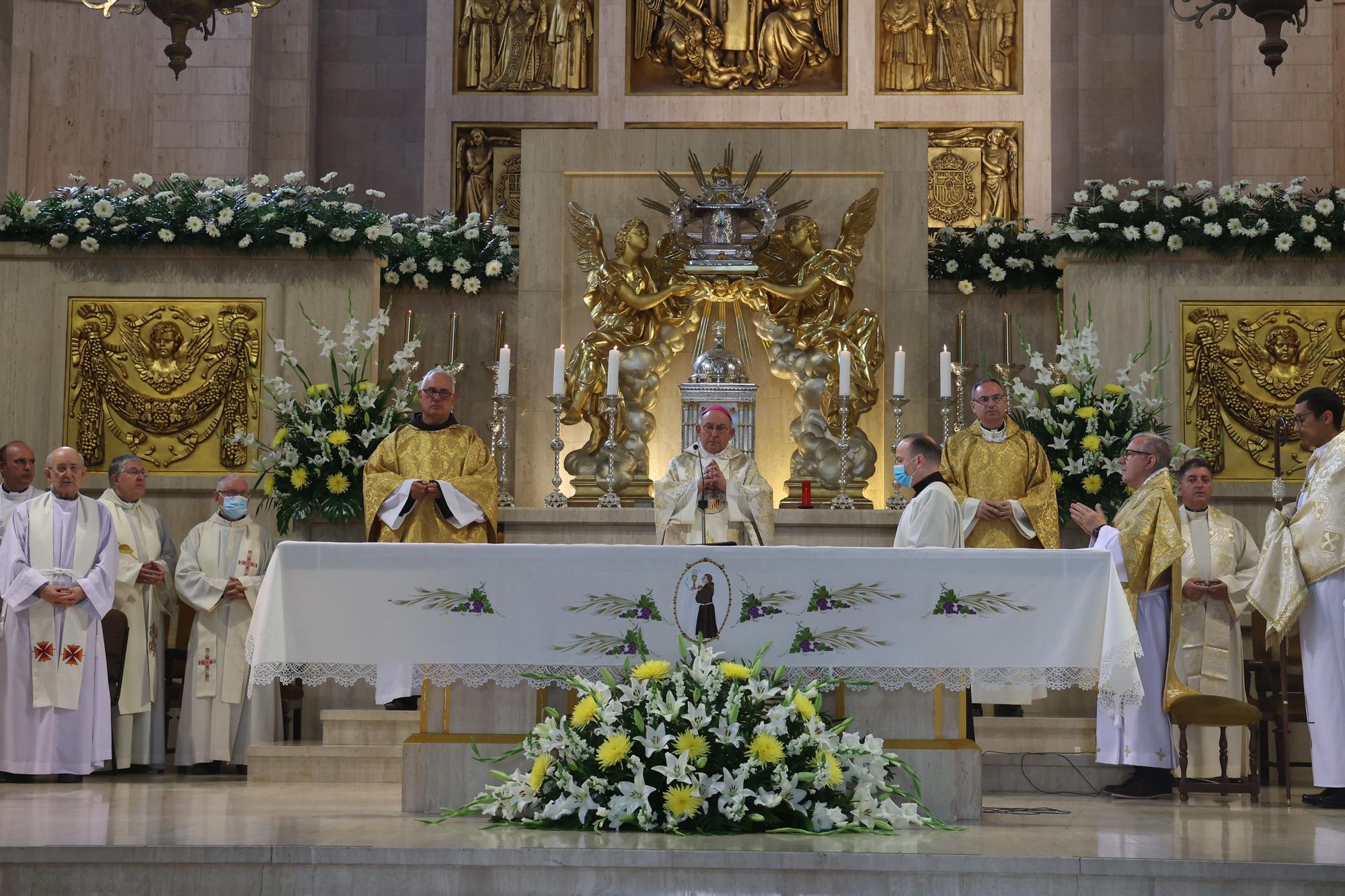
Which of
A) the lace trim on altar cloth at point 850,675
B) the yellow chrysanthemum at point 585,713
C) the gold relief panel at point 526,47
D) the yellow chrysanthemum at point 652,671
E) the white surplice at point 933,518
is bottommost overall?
the yellow chrysanthemum at point 585,713

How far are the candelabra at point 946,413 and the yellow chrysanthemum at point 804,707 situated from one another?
13.3 ft

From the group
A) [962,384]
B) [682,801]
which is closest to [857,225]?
[962,384]

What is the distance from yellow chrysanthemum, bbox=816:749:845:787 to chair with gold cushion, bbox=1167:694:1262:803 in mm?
2116

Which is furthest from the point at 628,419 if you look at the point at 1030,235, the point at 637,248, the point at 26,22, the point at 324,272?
the point at 26,22

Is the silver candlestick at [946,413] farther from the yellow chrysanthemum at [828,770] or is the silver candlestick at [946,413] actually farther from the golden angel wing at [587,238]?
the yellow chrysanthemum at [828,770]

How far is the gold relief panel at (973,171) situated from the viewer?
1348 centimetres

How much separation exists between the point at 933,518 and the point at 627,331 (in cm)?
341

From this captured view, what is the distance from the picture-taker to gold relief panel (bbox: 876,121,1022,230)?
44.2 ft

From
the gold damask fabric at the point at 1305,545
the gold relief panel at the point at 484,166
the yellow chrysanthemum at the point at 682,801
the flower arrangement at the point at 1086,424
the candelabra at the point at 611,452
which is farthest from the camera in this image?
the gold relief panel at the point at 484,166

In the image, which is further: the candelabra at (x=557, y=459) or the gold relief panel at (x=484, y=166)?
the gold relief panel at (x=484, y=166)

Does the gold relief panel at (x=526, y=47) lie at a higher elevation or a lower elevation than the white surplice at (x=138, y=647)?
higher

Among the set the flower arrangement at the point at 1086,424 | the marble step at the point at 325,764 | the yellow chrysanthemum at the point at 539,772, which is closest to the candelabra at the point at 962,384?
the flower arrangement at the point at 1086,424

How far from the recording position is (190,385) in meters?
10.2

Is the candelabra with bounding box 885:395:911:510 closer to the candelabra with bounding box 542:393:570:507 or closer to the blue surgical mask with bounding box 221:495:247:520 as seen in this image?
the candelabra with bounding box 542:393:570:507
